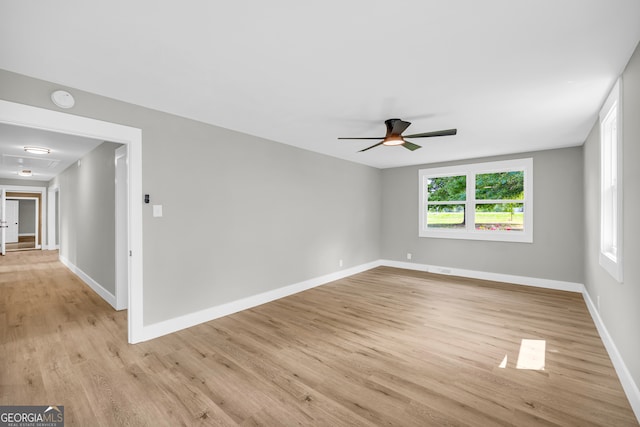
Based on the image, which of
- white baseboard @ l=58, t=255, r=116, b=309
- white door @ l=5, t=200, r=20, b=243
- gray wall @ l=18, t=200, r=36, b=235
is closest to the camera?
white baseboard @ l=58, t=255, r=116, b=309

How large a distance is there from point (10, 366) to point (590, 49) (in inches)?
204

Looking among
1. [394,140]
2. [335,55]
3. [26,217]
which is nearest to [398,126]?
[394,140]

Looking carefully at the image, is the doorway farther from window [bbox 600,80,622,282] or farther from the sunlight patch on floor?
window [bbox 600,80,622,282]

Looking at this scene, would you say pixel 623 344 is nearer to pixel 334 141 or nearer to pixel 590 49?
pixel 590 49

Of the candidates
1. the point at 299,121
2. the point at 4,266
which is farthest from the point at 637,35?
the point at 4,266

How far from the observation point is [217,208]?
3.62 meters

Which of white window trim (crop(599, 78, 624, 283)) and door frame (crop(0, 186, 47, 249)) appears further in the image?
door frame (crop(0, 186, 47, 249))

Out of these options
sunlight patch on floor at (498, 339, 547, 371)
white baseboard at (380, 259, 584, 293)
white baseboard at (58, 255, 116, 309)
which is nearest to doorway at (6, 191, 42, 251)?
white baseboard at (58, 255, 116, 309)

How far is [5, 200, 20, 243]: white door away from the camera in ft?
34.5

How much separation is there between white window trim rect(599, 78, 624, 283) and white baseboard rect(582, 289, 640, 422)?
2.07ft

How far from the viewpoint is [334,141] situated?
4449 mm

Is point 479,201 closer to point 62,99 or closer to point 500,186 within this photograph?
point 500,186

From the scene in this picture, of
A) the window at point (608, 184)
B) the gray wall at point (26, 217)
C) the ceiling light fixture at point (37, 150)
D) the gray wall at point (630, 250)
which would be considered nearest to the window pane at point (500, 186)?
the window at point (608, 184)

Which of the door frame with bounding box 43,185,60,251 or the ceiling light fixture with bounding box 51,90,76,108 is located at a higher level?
the ceiling light fixture with bounding box 51,90,76,108
